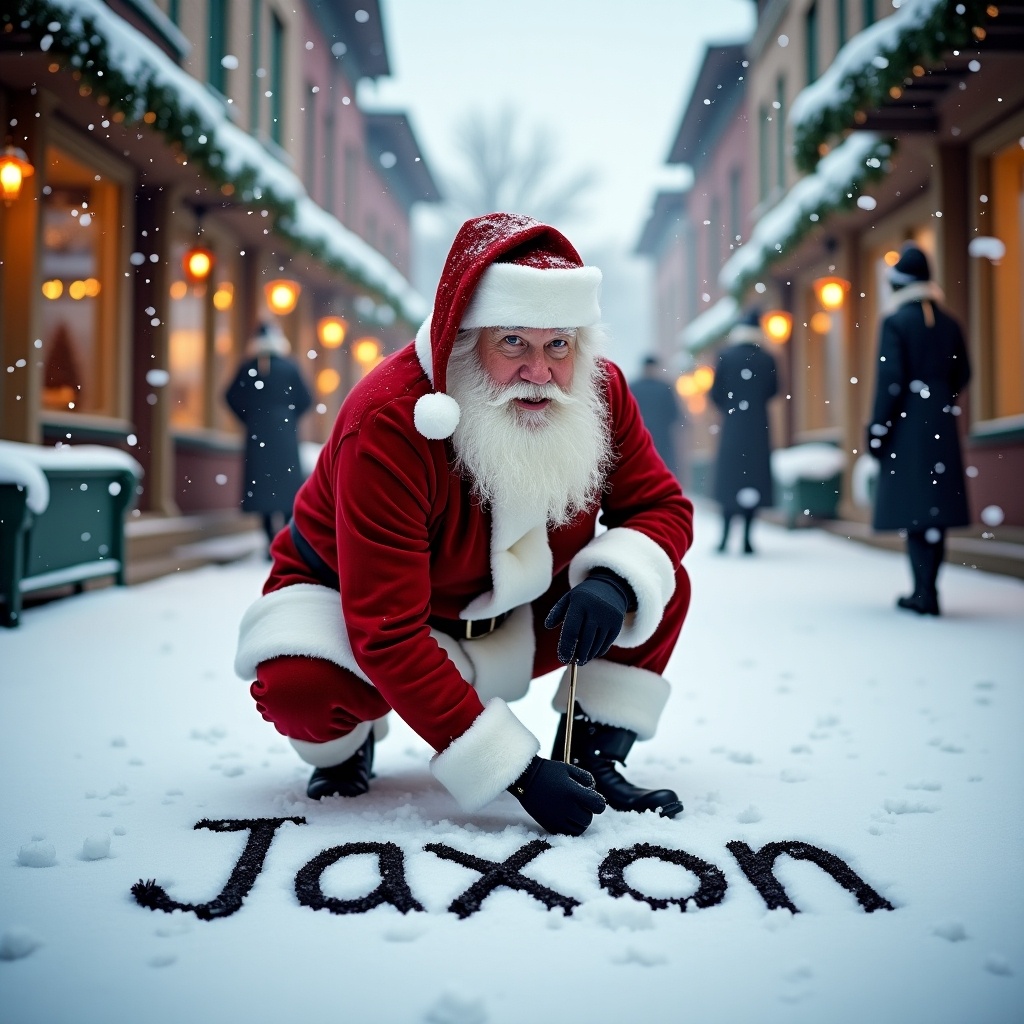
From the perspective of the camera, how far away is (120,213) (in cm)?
759

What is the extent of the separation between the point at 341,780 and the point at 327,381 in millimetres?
12678

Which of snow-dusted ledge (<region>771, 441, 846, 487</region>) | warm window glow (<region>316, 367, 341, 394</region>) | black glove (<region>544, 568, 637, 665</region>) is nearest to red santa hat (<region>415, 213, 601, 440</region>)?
black glove (<region>544, 568, 637, 665</region>)

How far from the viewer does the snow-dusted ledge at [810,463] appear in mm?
10469

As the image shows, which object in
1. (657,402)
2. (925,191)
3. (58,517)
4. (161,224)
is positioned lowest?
(58,517)

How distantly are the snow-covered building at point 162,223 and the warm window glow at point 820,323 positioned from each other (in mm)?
5701

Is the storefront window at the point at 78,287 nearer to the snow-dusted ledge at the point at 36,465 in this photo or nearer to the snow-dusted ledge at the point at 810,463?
the snow-dusted ledge at the point at 36,465

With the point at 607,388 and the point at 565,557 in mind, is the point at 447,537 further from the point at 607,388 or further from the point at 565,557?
the point at 607,388

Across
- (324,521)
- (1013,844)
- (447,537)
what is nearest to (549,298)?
(447,537)

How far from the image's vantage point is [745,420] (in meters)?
8.16

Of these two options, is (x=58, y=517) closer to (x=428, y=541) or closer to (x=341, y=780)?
(x=341, y=780)

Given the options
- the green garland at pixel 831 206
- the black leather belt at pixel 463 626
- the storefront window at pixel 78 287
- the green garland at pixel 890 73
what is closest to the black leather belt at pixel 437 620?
the black leather belt at pixel 463 626

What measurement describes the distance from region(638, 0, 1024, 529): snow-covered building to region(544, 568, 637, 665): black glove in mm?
4972

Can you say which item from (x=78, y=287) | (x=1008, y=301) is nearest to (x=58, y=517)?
(x=78, y=287)

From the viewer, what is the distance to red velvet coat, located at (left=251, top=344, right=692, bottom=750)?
185cm
